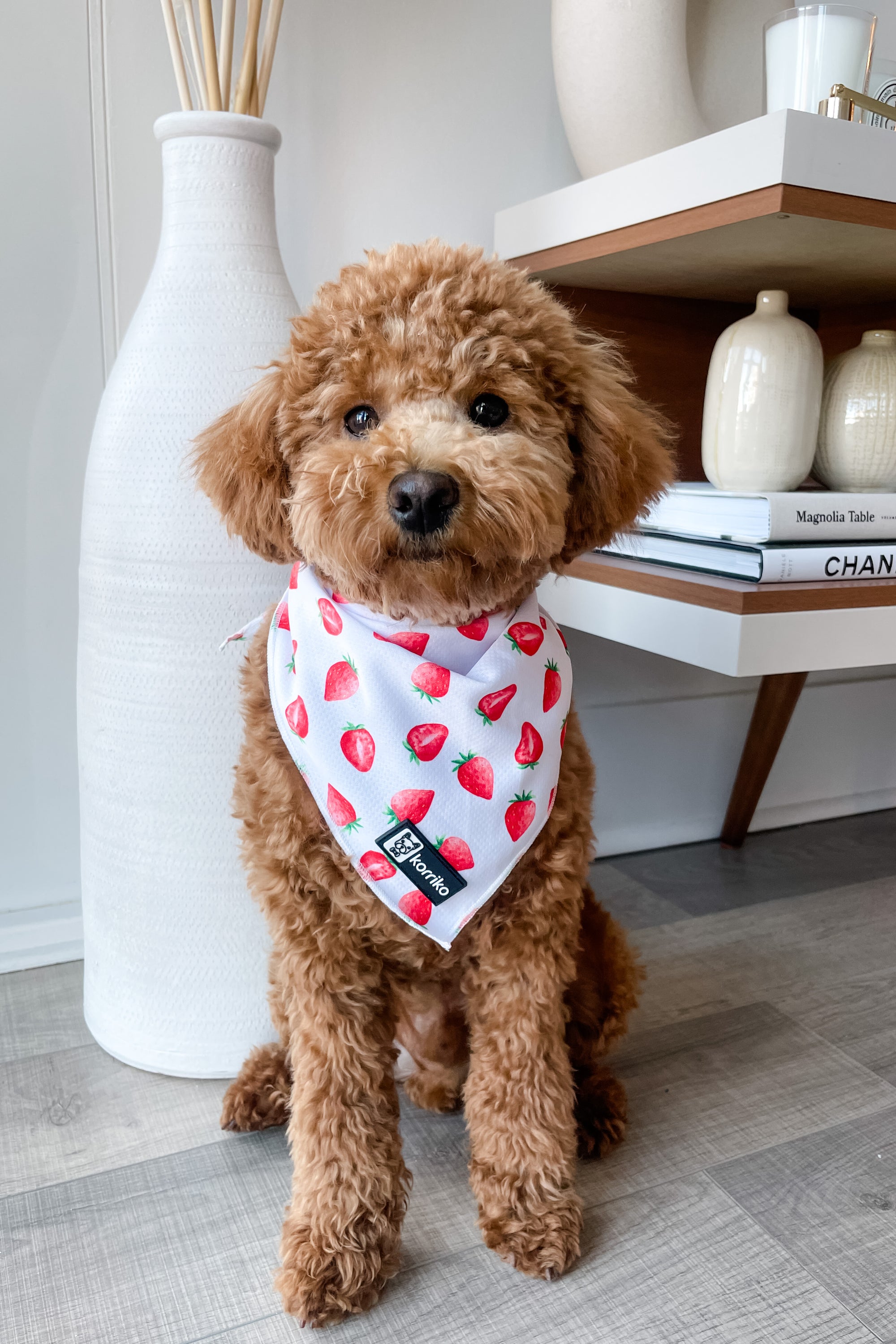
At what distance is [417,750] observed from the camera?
86 centimetres

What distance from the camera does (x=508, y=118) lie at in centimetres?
143

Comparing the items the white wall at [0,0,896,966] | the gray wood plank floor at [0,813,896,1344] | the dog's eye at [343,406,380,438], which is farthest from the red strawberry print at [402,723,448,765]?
the white wall at [0,0,896,966]

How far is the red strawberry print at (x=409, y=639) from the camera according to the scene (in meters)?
0.86

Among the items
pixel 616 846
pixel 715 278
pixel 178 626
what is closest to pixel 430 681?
pixel 178 626

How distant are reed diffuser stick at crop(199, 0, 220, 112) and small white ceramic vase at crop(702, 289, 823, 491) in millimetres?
608

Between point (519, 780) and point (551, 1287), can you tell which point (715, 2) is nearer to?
point (519, 780)

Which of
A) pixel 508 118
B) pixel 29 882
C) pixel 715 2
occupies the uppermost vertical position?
pixel 715 2

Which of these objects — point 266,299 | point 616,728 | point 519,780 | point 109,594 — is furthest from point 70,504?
point 616,728

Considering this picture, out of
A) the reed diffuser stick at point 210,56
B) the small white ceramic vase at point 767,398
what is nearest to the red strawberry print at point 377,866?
the small white ceramic vase at point 767,398

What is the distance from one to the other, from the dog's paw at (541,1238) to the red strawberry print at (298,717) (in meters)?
0.46

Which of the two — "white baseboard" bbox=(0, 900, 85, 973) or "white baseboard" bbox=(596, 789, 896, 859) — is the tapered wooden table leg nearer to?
"white baseboard" bbox=(596, 789, 896, 859)

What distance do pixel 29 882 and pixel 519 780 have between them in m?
0.82

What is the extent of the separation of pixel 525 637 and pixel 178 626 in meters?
0.39

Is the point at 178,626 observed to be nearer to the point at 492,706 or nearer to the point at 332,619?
the point at 332,619
